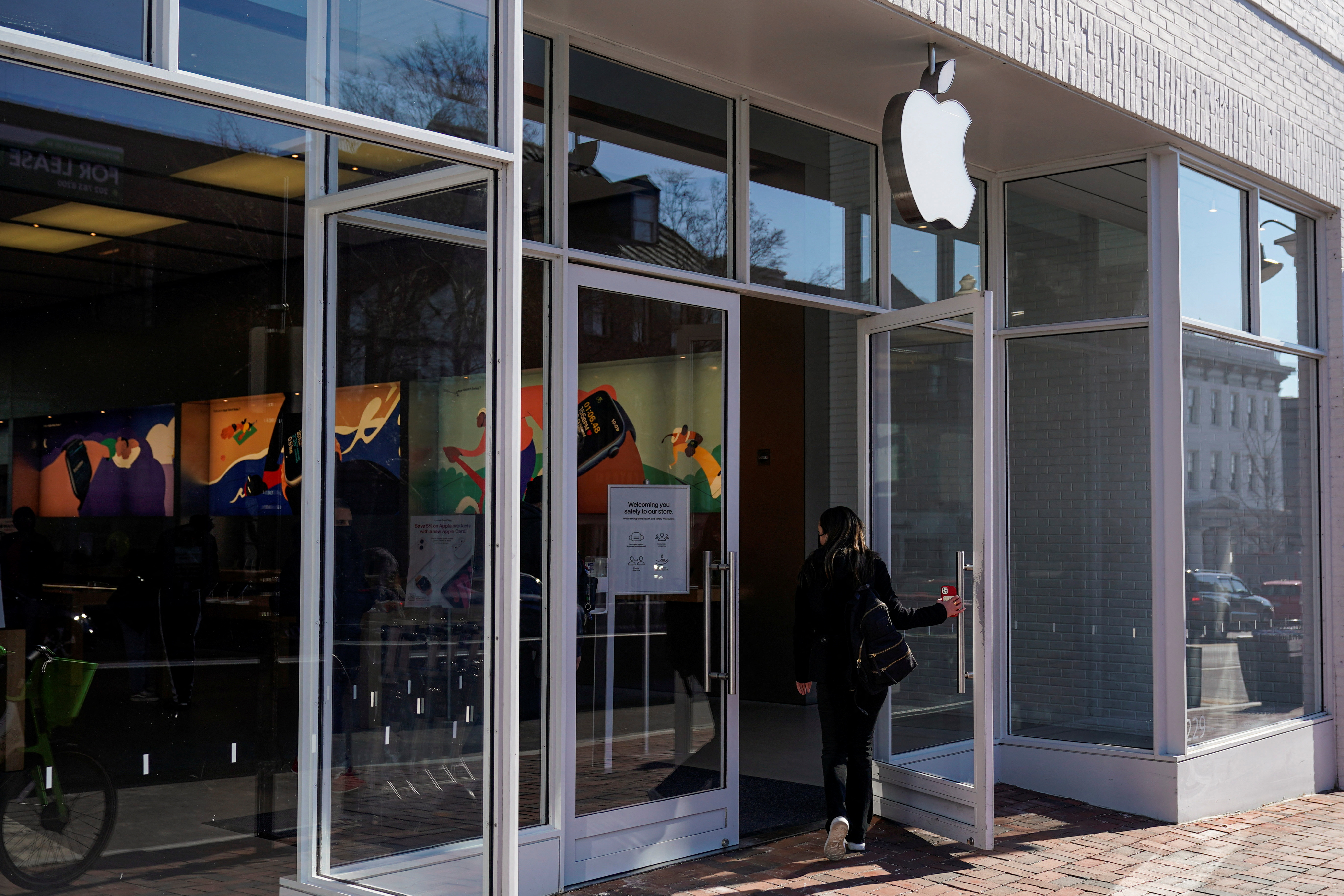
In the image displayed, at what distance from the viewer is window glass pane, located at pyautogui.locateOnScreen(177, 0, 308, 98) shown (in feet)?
10.5

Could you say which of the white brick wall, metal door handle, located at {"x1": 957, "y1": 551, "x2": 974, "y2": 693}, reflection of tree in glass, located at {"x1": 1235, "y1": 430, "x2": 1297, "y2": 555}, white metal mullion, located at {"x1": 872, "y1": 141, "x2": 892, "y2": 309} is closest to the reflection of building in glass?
reflection of tree in glass, located at {"x1": 1235, "y1": 430, "x2": 1297, "y2": 555}

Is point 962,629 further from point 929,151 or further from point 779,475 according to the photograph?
point 779,475

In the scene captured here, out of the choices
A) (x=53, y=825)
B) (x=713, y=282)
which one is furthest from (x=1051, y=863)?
(x=53, y=825)

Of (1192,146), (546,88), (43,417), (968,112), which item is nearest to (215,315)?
(43,417)

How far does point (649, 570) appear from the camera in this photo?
5.88 metres

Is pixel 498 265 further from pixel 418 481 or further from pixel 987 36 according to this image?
pixel 987 36

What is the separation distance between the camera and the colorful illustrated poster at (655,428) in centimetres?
563

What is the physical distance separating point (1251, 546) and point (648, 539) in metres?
4.62

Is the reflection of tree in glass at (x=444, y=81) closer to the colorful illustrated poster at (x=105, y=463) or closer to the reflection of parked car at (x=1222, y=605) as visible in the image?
the colorful illustrated poster at (x=105, y=463)

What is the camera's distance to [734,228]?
20.8 ft

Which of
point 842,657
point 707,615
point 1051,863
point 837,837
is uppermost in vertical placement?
point 707,615

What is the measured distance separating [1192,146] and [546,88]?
171 inches

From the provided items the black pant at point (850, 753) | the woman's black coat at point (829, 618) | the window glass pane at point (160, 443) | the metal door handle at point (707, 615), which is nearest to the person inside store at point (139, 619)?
the window glass pane at point (160, 443)

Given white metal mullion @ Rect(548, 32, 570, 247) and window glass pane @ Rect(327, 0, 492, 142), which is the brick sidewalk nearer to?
white metal mullion @ Rect(548, 32, 570, 247)
